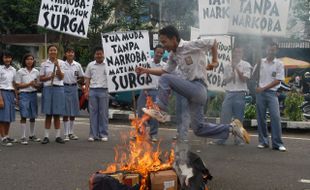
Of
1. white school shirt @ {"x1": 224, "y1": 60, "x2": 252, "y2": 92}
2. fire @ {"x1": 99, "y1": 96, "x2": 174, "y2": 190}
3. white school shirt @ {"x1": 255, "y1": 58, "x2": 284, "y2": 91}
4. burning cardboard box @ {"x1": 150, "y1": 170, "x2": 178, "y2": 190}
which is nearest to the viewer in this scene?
burning cardboard box @ {"x1": 150, "y1": 170, "x2": 178, "y2": 190}

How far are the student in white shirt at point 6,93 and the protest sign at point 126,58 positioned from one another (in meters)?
1.76

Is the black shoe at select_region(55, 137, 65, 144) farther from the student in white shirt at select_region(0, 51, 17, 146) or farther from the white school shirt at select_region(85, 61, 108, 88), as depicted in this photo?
the white school shirt at select_region(85, 61, 108, 88)

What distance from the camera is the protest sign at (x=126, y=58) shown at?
927 centimetres

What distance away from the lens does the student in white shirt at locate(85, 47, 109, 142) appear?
955 cm

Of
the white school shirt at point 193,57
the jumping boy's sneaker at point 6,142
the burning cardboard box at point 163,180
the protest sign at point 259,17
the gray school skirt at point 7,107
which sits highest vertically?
the protest sign at point 259,17

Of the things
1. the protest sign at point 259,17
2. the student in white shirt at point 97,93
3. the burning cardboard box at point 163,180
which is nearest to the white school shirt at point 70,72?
the student in white shirt at point 97,93

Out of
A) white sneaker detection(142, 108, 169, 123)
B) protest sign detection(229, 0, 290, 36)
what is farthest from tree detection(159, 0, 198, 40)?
white sneaker detection(142, 108, 169, 123)

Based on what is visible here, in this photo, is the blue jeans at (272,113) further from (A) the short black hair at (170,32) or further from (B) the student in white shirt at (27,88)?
(B) the student in white shirt at (27,88)

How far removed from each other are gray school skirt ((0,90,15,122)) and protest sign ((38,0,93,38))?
1435 mm

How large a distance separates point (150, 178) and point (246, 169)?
8.29 feet

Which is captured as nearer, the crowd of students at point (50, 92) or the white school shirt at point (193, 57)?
the white school shirt at point (193, 57)

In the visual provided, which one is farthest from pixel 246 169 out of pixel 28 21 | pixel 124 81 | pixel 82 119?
pixel 28 21

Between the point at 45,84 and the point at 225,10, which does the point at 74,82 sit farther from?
the point at 225,10

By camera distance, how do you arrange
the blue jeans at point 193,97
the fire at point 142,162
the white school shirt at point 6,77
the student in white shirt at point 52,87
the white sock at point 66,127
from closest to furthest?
1. the fire at point 142,162
2. the blue jeans at point 193,97
3. the white school shirt at point 6,77
4. the student in white shirt at point 52,87
5. the white sock at point 66,127
